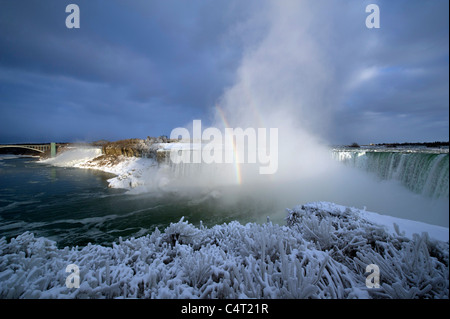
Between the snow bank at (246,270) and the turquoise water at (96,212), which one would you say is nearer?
the snow bank at (246,270)

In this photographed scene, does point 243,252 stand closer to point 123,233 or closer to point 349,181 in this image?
point 123,233

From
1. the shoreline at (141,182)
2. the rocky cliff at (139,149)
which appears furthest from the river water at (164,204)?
the rocky cliff at (139,149)

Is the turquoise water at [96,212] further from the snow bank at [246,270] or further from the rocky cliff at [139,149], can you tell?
the rocky cliff at [139,149]

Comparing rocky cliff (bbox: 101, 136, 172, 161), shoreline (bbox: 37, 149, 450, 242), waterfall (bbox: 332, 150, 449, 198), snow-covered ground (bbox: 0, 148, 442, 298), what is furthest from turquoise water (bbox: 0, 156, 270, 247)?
rocky cliff (bbox: 101, 136, 172, 161)

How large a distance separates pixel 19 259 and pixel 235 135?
19931 mm

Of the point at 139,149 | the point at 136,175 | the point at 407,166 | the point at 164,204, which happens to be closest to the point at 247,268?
the point at 164,204

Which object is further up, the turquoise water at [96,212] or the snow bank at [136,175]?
the snow bank at [136,175]

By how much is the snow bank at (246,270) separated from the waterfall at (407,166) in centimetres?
552

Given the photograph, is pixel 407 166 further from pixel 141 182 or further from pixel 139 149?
pixel 139 149

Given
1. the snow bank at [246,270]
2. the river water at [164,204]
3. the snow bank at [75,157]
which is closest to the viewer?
the snow bank at [246,270]

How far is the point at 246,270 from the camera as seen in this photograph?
1753mm

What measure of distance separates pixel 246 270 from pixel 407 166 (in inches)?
465

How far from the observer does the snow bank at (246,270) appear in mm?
1524

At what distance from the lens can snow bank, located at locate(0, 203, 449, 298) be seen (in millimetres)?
1524
